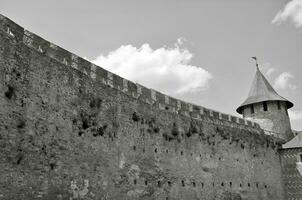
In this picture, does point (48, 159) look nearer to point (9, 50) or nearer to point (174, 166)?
point (9, 50)

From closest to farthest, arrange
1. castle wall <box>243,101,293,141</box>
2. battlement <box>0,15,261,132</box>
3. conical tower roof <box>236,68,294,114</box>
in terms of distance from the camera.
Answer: battlement <box>0,15,261,132</box>, castle wall <box>243,101,293,141</box>, conical tower roof <box>236,68,294,114</box>

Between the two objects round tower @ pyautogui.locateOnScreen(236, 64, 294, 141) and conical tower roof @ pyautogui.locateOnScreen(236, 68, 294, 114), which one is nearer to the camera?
round tower @ pyautogui.locateOnScreen(236, 64, 294, 141)

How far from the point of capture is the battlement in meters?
8.48

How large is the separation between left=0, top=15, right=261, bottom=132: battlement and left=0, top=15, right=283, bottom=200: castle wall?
3cm

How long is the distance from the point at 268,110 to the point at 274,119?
2.25 ft

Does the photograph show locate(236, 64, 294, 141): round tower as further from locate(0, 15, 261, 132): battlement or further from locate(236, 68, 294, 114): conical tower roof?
locate(0, 15, 261, 132): battlement

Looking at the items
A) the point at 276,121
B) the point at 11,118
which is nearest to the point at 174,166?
the point at 11,118

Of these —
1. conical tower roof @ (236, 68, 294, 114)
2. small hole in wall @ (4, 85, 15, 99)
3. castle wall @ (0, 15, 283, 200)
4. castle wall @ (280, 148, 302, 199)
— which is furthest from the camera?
conical tower roof @ (236, 68, 294, 114)

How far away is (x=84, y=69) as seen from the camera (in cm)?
1036

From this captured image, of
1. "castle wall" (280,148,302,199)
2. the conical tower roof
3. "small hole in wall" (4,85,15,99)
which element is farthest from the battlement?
the conical tower roof

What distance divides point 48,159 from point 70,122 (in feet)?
4.18

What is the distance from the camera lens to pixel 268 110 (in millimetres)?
21312

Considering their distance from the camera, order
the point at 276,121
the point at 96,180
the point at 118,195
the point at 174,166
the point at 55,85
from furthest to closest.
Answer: the point at 276,121 < the point at 174,166 < the point at 118,195 < the point at 96,180 < the point at 55,85

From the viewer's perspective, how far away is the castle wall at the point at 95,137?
7.92 meters
